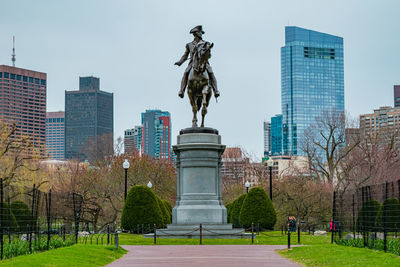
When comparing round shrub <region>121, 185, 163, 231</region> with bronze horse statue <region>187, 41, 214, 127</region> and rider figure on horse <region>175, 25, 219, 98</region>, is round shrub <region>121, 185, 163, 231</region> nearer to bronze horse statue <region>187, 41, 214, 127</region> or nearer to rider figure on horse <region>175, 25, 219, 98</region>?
bronze horse statue <region>187, 41, 214, 127</region>

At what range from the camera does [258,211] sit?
3972 cm

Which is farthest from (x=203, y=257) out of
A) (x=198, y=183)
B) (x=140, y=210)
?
(x=140, y=210)

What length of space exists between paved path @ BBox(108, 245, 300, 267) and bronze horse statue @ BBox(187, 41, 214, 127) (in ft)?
33.9

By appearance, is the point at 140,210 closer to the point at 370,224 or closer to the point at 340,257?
the point at 370,224

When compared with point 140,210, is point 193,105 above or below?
above

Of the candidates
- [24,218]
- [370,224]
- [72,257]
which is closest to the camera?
[72,257]

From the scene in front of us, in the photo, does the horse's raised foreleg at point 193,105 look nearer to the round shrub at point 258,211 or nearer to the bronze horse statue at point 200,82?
the bronze horse statue at point 200,82

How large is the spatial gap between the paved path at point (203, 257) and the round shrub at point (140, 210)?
891 centimetres

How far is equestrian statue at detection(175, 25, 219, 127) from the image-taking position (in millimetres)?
36188

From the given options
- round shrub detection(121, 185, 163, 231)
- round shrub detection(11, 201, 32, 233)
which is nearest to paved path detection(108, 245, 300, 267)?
round shrub detection(11, 201, 32, 233)

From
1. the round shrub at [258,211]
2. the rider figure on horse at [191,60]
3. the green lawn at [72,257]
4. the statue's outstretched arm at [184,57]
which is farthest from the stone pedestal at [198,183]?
the green lawn at [72,257]

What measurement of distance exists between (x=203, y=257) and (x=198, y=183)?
40.8 ft

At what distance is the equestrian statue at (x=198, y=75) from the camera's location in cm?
3619

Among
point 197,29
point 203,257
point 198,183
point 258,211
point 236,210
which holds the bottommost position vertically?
point 203,257
